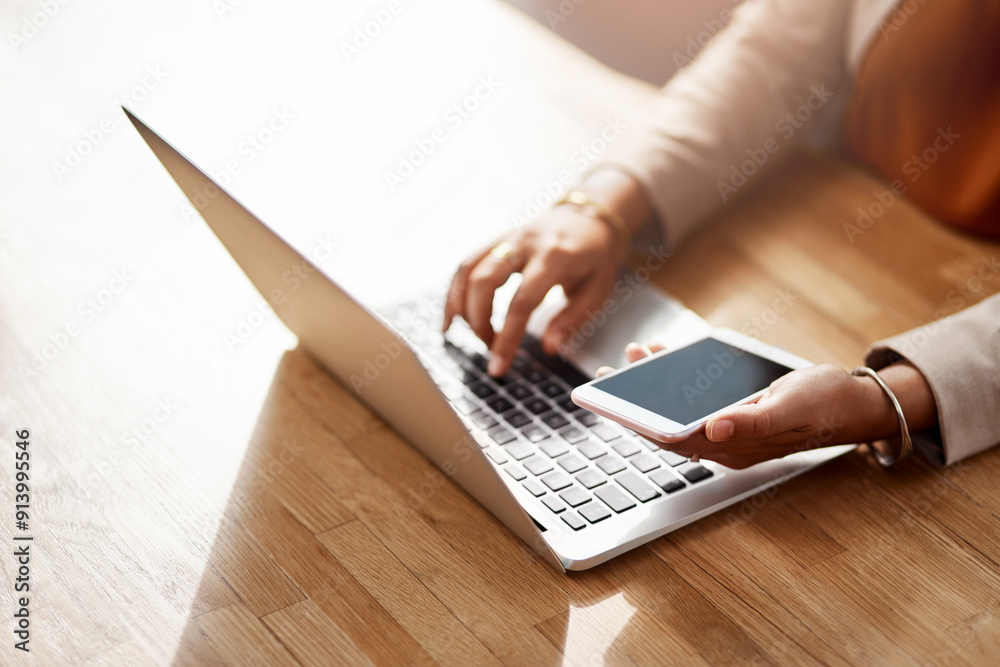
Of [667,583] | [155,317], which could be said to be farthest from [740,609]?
[155,317]

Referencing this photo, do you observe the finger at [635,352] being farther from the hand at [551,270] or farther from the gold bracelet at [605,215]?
the gold bracelet at [605,215]

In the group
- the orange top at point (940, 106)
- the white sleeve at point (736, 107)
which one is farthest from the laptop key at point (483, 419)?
the orange top at point (940, 106)

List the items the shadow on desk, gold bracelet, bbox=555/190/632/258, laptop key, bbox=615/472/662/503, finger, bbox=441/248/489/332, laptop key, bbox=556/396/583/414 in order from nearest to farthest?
the shadow on desk → laptop key, bbox=615/472/662/503 → laptop key, bbox=556/396/583/414 → finger, bbox=441/248/489/332 → gold bracelet, bbox=555/190/632/258

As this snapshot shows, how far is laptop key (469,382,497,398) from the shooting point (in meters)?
0.81

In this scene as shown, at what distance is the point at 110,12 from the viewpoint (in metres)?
1.64

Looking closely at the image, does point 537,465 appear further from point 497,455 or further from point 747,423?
point 747,423

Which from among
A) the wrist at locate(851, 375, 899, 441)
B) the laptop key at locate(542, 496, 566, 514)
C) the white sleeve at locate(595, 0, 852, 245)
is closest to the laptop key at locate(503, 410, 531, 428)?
the laptop key at locate(542, 496, 566, 514)

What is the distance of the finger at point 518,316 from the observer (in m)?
0.84

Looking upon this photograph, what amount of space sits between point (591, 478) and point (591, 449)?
4 cm

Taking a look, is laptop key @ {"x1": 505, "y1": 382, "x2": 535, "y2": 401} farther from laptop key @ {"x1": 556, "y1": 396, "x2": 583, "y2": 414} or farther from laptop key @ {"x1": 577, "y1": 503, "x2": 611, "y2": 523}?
laptop key @ {"x1": 577, "y1": 503, "x2": 611, "y2": 523}

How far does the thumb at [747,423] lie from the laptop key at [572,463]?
0.11m

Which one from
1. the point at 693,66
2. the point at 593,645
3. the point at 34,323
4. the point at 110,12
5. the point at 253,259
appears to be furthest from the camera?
the point at 110,12

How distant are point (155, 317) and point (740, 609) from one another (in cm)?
62

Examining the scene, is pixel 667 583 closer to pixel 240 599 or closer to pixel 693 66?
pixel 240 599
